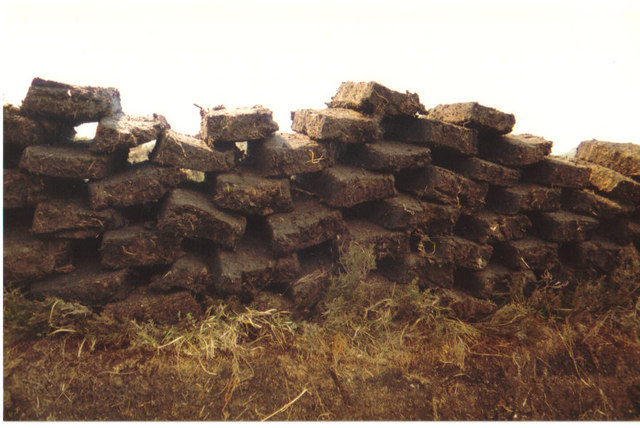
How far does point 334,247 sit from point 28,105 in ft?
8.02

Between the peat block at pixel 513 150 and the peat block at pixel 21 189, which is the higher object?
the peat block at pixel 513 150

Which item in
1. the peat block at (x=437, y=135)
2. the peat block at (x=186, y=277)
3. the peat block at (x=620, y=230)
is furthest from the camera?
the peat block at (x=620, y=230)

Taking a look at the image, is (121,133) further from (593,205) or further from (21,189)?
(593,205)

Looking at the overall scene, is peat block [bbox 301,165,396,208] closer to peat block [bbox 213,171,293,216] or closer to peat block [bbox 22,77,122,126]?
peat block [bbox 213,171,293,216]

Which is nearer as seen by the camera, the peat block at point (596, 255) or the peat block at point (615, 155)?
the peat block at point (596, 255)

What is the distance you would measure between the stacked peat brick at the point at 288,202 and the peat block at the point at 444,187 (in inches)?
0.6

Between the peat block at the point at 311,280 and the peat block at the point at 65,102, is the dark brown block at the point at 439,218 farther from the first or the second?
the peat block at the point at 65,102

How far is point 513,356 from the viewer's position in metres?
2.85

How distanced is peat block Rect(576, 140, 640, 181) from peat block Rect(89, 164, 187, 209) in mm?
4675

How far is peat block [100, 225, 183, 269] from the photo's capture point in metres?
2.44

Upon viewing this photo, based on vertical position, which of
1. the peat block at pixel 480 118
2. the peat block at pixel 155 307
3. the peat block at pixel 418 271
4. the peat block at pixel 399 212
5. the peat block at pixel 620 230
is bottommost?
the peat block at pixel 155 307

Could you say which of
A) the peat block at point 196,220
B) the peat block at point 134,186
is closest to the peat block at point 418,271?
the peat block at point 196,220

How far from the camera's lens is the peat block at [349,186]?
9.37 ft

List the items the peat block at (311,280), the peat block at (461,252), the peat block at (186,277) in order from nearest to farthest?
the peat block at (186,277) < the peat block at (311,280) < the peat block at (461,252)
